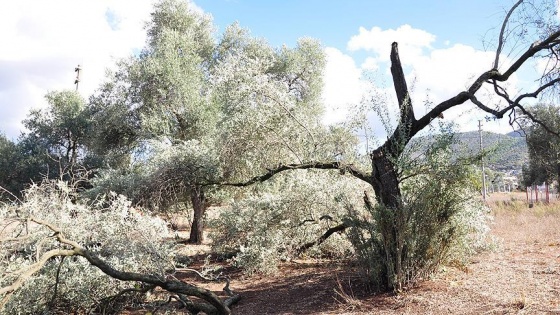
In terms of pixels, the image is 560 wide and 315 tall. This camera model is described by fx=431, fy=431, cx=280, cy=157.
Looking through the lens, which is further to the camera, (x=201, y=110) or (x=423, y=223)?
(x=201, y=110)

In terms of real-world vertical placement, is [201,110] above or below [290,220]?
above

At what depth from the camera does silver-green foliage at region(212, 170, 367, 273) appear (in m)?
9.05

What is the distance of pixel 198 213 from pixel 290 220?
14.9 feet

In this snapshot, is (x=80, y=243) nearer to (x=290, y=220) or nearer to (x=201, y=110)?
(x=290, y=220)

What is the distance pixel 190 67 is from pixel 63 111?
11.8 m

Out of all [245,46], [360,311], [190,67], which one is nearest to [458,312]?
[360,311]

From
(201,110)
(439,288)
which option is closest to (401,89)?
(439,288)

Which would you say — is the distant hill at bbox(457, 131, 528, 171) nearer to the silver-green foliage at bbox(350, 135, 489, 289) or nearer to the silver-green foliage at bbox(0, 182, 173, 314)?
the silver-green foliage at bbox(350, 135, 489, 289)

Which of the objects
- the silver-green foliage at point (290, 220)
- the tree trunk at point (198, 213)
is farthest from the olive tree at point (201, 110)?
the silver-green foliage at point (290, 220)

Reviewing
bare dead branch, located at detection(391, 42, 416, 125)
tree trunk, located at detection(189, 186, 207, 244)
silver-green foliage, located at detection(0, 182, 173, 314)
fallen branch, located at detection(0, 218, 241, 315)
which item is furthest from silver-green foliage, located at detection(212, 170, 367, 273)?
bare dead branch, located at detection(391, 42, 416, 125)

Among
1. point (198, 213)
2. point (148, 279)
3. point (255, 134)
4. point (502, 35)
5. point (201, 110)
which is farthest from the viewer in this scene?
point (201, 110)

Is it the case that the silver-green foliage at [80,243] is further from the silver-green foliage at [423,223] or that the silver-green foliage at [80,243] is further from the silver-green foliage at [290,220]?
the silver-green foliage at [423,223]

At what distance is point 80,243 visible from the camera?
24.4ft

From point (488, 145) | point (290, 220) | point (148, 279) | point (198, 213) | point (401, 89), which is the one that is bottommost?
point (148, 279)
